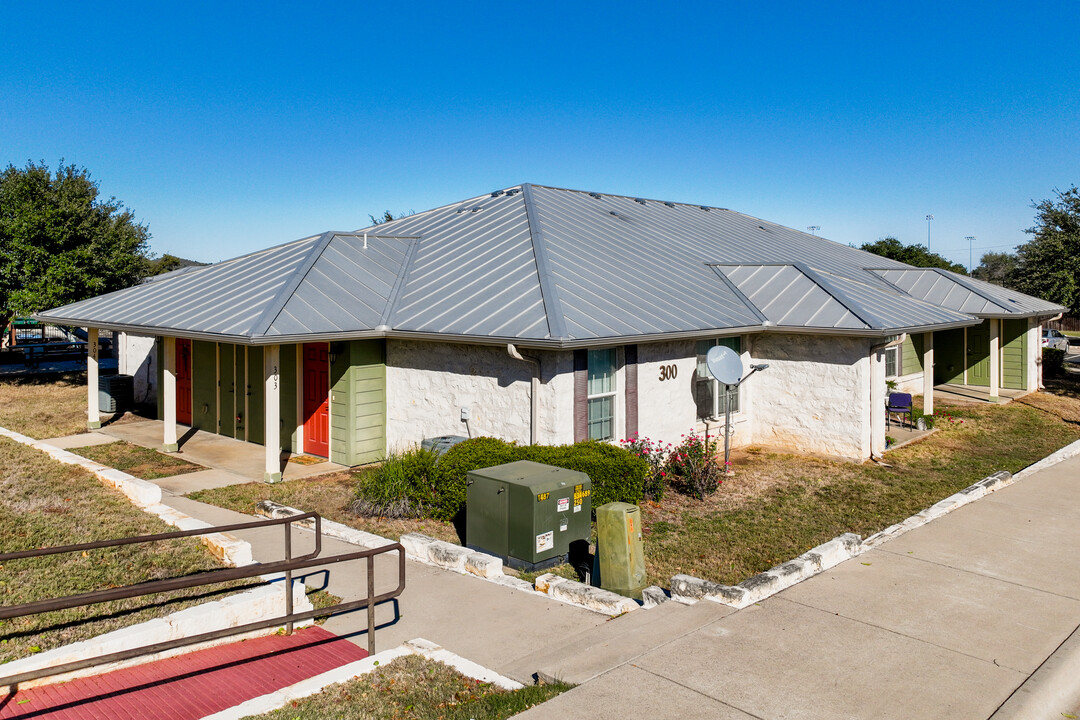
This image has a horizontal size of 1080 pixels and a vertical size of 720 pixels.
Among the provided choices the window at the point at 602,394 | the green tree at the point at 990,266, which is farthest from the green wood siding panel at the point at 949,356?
the green tree at the point at 990,266

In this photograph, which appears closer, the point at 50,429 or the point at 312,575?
the point at 312,575

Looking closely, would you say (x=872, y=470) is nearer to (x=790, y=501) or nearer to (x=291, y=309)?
(x=790, y=501)

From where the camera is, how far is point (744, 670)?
18.1 ft

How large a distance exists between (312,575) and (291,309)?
6322 mm

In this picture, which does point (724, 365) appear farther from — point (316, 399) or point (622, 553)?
point (316, 399)

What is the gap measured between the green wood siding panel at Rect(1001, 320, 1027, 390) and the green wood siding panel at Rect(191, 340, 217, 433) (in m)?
23.7

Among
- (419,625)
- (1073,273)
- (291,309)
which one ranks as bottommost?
(419,625)

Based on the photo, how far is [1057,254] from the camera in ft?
81.4

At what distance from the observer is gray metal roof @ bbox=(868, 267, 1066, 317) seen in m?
22.1

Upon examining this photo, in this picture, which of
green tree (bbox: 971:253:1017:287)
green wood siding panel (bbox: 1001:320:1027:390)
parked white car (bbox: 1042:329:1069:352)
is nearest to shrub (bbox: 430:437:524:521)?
green wood siding panel (bbox: 1001:320:1027:390)

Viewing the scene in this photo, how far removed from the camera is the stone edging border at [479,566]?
23.5 feet

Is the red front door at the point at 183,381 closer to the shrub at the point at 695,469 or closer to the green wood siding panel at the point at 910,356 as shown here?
the shrub at the point at 695,469

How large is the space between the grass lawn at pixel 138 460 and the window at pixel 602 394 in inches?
286

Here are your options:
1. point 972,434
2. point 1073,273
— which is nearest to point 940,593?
point 972,434
